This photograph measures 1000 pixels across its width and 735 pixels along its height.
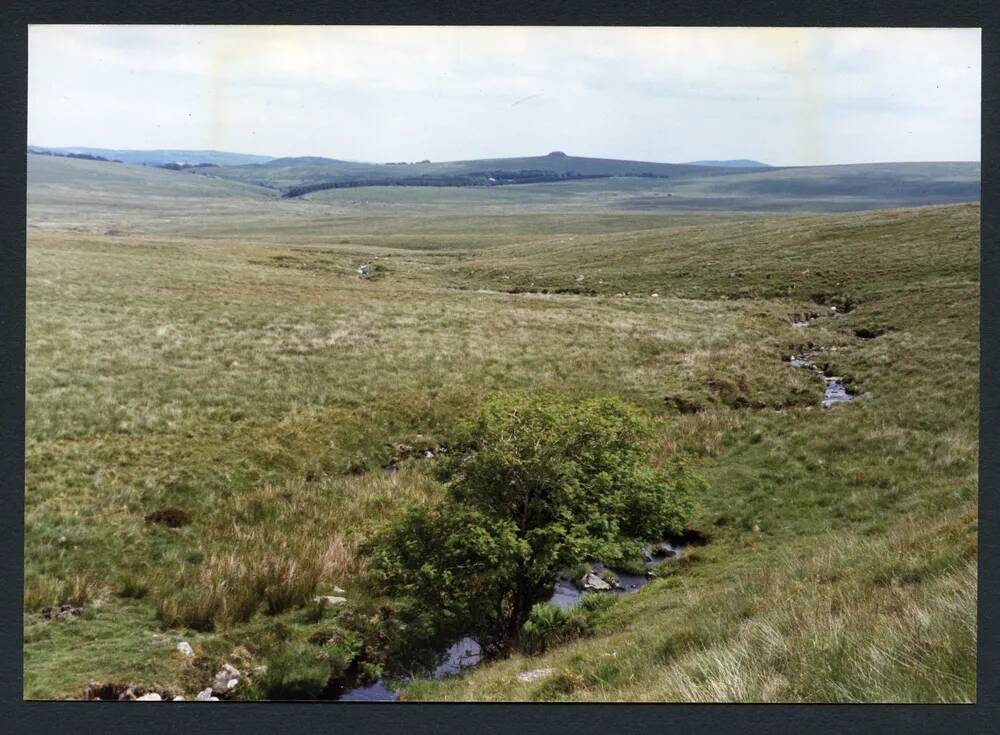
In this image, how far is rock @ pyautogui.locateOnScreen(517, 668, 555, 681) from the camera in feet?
21.4

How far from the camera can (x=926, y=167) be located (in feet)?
404

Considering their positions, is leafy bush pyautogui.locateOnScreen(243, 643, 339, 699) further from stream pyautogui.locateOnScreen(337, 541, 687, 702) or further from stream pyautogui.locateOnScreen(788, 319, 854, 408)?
stream pyautogui.locateOnScreen(788, 319, 854, 408)

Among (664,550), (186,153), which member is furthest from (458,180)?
(664,550)

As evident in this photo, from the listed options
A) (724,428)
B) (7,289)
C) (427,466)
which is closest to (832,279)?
(724,428)

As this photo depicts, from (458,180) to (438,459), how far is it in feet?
528

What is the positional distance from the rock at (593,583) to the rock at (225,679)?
4.50m

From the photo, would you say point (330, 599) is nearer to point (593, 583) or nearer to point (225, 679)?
point (225, 679)

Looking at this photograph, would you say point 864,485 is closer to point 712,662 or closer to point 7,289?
point 712,662

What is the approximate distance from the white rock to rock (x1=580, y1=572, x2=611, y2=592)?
3.24 meters

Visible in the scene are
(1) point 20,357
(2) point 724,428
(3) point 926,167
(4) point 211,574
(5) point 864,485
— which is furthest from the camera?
(3) point 926,167

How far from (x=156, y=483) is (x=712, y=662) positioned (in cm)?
836

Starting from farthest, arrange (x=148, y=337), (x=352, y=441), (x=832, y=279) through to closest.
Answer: (x=832, y=279)
(x=148, y=337)
(x=352, y=441)

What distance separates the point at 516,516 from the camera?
7.88 meters

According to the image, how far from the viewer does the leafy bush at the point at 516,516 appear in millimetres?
7551
